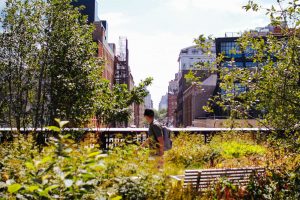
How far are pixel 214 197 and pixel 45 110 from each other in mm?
12230

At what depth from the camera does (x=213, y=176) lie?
23.2 ft

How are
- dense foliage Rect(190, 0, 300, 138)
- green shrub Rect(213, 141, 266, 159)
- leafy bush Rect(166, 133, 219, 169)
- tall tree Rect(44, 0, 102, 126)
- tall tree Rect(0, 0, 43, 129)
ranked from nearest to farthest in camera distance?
dense foliage Rect(190, 0, 300, 138) < leafy bush Rect(166, 133, 219, 169) < green shrub Rect(213, 141, 266, 159) < tall tree Rect(44, 0, 102, 126) < tall tree Rect(0, 0, 43, 129)

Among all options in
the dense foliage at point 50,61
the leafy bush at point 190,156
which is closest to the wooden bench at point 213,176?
the leafy bush at point 190,156

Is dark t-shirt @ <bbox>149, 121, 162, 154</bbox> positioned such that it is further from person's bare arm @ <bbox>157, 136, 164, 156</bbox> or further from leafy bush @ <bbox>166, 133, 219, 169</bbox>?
leafy bush @ <bbox>166, 133, 219, 169</bbox>

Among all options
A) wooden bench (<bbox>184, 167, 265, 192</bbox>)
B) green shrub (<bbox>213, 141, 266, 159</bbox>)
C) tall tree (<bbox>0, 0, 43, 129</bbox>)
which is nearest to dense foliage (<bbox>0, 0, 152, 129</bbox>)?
tall tree (<bbox>0, 0, 43, 129</bbox>)

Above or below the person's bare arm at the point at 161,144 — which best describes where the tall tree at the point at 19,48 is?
above

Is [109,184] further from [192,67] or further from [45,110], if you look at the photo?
[45,110]

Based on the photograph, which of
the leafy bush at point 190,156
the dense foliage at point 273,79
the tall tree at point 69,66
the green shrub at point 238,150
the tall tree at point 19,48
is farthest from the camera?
the tall tree at point 19,48

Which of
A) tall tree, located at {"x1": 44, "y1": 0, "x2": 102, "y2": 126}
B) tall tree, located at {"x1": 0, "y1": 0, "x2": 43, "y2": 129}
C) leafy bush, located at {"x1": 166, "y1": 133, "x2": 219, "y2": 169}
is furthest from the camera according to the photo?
tall tree, located at {"x1": 0, "y1": 0, "x2": 43, "y2": 129}

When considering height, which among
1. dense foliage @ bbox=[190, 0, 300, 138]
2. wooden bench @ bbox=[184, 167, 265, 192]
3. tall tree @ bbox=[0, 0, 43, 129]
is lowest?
wooden bench @ bbox=[184, 167, 265, 192]

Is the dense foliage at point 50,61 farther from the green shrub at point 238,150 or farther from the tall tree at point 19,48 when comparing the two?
the green shrub at point 238,150

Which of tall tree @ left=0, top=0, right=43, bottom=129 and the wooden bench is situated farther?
tall tree @ left=0, top=0, right=43, bottom=129

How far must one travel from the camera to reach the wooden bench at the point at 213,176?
22.1 feet

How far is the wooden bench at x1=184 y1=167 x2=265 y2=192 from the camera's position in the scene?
22.1 feet
